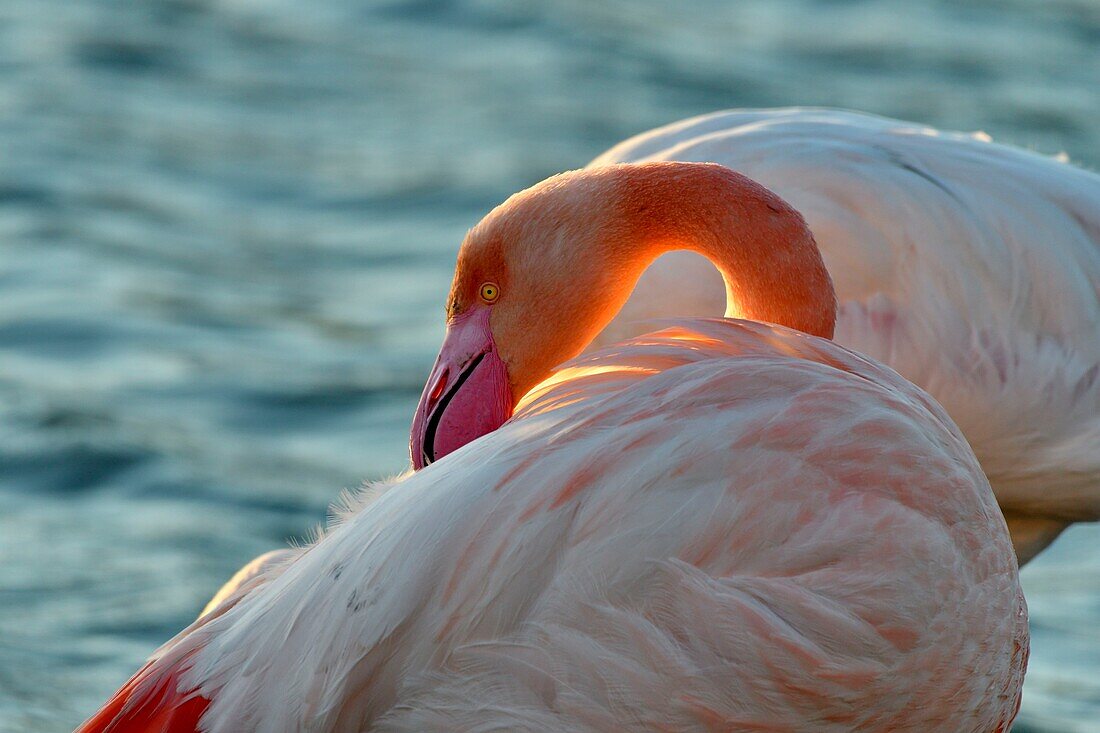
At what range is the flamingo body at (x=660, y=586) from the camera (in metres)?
2.47

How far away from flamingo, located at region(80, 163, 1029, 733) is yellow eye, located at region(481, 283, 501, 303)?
0.31 metres

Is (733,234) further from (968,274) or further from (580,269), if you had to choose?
(968,274)

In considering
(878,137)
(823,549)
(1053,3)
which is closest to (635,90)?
(1053,3)

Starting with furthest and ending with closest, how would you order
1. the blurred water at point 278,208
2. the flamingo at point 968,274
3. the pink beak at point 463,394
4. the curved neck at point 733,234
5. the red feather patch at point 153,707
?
the blurred water at point 278,208 < the flamingo at point 968,274 < the pink beak at point 463,394 < the curved neck at point 733,234 < the red feather patch at point 153,707

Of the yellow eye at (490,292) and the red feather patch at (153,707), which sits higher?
the yellow eye at (490,292)

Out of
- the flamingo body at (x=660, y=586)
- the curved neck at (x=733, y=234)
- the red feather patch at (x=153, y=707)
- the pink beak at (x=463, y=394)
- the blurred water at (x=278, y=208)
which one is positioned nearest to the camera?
the flamingo body at (x=660, y=586)

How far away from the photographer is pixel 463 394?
10.1 ft

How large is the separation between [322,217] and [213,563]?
2.31 metres

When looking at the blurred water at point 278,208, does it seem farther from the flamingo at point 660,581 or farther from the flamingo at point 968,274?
the flamingo at point 660,581

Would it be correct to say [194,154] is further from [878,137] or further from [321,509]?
[878,137]

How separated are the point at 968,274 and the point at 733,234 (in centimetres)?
120

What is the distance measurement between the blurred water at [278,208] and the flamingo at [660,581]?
1.68 m

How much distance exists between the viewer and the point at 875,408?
2682mm

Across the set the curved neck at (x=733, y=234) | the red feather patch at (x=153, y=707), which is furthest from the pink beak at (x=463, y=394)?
the red feather patch at (x=153, y=707)
